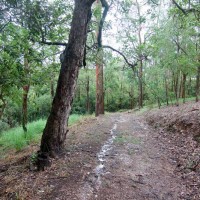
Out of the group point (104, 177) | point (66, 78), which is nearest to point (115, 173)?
point (104, 177)

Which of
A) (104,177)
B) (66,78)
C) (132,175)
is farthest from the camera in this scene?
(66,78)

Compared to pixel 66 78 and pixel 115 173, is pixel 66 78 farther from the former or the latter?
pixel 115 173

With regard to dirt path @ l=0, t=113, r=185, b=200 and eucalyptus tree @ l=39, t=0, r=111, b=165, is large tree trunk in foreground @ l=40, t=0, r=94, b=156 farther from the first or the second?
dirt path @ l=0, t=113, r=185, b=200

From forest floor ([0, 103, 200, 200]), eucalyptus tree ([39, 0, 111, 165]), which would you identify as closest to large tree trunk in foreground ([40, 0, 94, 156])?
eucalyptus tree ([39, 0, 111, 165])

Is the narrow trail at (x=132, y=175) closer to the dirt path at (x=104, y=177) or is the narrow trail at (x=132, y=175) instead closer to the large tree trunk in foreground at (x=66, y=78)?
the dirt path at (x=104, y=177)

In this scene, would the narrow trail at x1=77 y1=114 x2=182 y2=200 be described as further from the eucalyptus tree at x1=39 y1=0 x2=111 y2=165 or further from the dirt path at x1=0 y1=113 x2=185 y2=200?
the eucalyptus tree at x1=39 y1=0 x2=111 y2=165

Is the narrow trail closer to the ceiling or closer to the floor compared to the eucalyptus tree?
closer to the floor

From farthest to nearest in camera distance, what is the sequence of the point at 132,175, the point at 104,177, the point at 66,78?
the point at 66,78, the point at 132,175, the point at 104,177

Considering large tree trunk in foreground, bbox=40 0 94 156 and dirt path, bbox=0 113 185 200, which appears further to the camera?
large tree trunk in foreground, bbox=40 0 94 156

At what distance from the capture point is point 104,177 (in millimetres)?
5062

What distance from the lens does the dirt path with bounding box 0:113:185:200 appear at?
4.45m

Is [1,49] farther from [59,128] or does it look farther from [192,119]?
[192,119]

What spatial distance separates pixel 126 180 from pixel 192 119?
17.0 feet

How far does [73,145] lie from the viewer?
7.79 m
